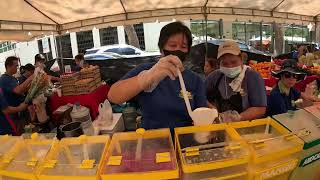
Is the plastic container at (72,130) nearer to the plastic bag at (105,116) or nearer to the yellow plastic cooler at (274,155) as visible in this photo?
the plastic bag at (105,116)

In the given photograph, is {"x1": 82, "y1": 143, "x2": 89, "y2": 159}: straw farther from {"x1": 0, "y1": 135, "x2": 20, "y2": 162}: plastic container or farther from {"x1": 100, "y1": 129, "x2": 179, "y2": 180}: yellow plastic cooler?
{"x1": 0, "y1": 135, "x2": 20, "y2": 162}: plastic container

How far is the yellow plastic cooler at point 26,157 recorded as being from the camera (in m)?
0.94

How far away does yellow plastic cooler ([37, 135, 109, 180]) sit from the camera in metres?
0.89

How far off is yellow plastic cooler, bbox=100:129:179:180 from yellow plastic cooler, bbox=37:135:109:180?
0.13 feet

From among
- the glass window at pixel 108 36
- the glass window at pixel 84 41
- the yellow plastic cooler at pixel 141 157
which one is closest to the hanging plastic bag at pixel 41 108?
the yellow plastic cooler at pixel 141 157

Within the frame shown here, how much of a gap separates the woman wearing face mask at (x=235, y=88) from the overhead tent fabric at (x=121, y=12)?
2.86 m

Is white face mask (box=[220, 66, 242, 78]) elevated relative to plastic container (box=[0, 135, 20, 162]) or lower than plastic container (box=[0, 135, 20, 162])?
elevated

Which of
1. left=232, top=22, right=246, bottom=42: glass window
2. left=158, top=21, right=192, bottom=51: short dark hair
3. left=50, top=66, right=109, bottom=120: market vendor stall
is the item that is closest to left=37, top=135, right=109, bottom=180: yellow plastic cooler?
left=158, top=21, right=192, bottom=51: short dark hair

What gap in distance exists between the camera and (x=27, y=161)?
3.18 feet

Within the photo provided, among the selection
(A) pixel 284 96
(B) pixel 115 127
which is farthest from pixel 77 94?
(A) pixel 284 96

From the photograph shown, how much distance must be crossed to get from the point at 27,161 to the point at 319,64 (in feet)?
18.1

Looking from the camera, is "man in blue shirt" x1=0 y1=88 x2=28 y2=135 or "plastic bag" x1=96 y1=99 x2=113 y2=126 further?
"plastic bag" x1=96 y1=99 x2=113 y2=126

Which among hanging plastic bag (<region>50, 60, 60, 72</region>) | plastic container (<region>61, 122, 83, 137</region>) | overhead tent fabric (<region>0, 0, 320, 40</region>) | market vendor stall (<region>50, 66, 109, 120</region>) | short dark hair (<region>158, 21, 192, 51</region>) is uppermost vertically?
overhead tent fabric (<region>0, 0, 320, 40</region>)

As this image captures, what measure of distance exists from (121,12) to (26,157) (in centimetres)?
449
